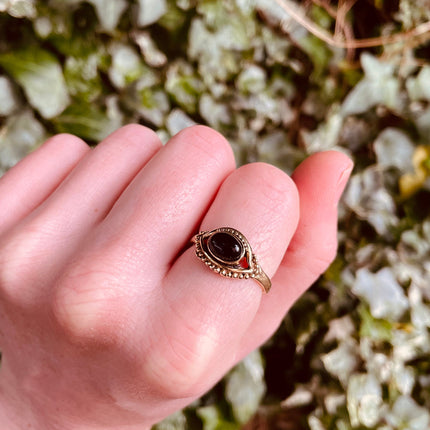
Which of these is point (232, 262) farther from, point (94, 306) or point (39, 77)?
point (39, 77)

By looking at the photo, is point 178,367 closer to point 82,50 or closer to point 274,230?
point 274,230

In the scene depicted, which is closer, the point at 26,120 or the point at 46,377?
the point at 46,377

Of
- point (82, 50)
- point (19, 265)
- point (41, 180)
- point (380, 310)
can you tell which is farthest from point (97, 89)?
point (380, 310)

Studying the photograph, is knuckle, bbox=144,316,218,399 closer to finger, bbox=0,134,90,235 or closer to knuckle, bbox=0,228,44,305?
knuckle, bbox=0,228,44,305

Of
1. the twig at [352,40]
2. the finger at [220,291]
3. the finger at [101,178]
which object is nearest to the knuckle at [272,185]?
the finger at [220,291]

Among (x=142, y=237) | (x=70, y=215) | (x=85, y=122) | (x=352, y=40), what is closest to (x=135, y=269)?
(x=142, y=237)

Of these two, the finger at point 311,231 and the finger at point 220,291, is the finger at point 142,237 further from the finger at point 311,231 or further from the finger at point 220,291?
the finger at point 311,231

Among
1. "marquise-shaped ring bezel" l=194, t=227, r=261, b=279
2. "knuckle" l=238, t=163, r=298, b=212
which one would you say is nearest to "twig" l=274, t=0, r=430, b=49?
"knuckle" l=238, t=163, r=298, b=212
